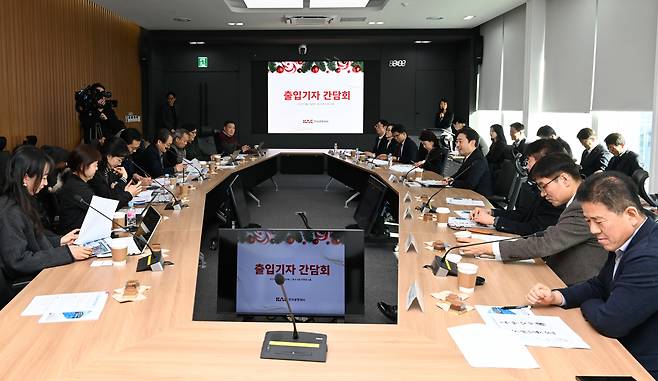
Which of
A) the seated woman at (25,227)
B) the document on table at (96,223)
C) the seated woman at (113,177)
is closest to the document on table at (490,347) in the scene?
the seated woman at (25,227)

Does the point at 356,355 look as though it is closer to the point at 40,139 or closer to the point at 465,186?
the point at 465,186

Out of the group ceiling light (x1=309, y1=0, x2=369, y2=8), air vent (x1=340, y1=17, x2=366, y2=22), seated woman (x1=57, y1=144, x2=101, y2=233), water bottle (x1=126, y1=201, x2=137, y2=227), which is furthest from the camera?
air vent (x1=340, y1=17, x2=366, y2=22)

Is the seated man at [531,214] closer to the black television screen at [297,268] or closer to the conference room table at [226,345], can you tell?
the conference room table at [226,345]

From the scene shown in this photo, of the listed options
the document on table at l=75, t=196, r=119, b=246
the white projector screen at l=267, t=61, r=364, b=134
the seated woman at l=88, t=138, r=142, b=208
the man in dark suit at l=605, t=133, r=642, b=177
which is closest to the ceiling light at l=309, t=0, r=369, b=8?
the white projector screen at l=267, t=61, r=364, b=134

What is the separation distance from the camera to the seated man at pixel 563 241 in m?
2.65

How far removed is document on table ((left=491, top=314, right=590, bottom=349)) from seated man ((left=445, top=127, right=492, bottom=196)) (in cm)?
344

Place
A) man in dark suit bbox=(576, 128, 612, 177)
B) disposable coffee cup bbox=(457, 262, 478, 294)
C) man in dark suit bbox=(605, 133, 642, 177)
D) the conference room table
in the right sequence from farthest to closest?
man in dark suit bbox=(576, 128, 612, 177)
man in dark suit bbox=(605, 133, 642, 177)
disposable coffee cup bbox=(457, 262, 478, 294)
the conference room table

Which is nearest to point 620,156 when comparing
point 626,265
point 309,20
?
point 626,265

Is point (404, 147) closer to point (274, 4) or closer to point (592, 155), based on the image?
point (592, 155)

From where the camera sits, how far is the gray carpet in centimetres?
403

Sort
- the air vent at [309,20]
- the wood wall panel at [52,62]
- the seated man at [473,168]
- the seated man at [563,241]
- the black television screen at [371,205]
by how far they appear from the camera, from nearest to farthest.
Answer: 1. the seated man at [563,241]
2. the black television screen at [371,205]
3. the seated man at [473,168]
4. the wood wall panel at [52,62]
5. the air vent at [309,20]

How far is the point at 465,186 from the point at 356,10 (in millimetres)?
5088

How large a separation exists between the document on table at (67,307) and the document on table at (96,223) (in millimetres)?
757

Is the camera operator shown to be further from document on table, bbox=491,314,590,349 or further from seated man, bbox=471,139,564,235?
document on table, bbox=491,314,590,349
